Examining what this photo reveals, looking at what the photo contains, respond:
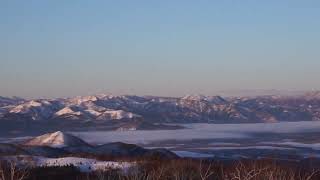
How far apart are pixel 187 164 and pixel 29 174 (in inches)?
203

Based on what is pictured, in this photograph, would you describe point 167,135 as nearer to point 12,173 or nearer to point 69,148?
point 69,148

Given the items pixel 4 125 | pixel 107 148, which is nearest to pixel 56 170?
pixel 107 148

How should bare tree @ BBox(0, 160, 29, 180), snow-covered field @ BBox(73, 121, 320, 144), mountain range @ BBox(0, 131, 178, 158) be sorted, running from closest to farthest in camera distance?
bare tree @ BBox(0, 160, 29, 180) < mountain range @ BBox(0, 131, 178, 158) < snow-covered field @ BBox(73, 121, 320, 144)

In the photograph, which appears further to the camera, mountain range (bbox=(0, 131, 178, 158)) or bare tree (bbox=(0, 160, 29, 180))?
mountain range (bbox=(0, 131, 178, 158))

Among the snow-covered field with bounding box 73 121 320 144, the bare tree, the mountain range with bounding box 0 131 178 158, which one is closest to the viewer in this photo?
the bare tree

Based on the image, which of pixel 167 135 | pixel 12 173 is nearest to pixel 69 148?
pixel 12 173

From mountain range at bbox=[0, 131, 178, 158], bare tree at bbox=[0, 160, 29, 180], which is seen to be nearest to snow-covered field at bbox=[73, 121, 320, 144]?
mountain range at bbox=[0, 131, 178, 158]

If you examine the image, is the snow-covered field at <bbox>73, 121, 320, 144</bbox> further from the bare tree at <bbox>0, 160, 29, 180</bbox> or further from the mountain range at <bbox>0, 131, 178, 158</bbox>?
the bare tree at <bbox>0, 160, 29, 180</bbox>

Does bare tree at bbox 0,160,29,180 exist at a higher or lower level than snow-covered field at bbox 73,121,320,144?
higher

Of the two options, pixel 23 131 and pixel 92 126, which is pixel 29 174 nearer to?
pixel 23 131

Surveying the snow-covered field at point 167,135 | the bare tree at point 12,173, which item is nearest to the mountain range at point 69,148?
the snow-covered field at point 167,135

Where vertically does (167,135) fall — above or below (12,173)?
below

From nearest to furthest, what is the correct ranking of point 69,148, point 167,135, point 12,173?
1. point 12,173
2. point 69,148
3. point 167,135


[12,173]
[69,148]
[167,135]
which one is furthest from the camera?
[167,135]
